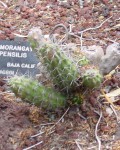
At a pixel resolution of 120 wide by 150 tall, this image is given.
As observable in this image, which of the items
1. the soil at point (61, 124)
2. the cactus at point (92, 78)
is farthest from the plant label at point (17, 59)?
the cactus at point (92, 78)

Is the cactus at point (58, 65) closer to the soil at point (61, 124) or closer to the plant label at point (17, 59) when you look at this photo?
the soil at point (61, 124)

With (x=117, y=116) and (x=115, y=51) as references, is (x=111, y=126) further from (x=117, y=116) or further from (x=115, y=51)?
(x=115, y=51)

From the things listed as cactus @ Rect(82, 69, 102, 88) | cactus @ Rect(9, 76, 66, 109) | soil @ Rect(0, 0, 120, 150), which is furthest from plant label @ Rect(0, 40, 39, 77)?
cactus @ Rect(82, 69, 102, 88)

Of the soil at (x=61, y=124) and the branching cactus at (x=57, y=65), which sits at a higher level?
the branching cactus at (x=57, y=65)

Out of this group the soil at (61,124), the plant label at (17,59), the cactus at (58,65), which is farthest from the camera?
the plant label at (17,59)

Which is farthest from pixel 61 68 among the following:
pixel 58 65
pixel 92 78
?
pixel 92 78

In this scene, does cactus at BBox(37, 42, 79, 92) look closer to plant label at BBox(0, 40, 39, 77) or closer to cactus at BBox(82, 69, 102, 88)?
cactus at BBox(82, 69, 102, 88)

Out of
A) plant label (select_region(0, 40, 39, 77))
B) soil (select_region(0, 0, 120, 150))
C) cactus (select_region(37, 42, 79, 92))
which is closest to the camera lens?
cactus (select_region(37, 42, 79, 92))
